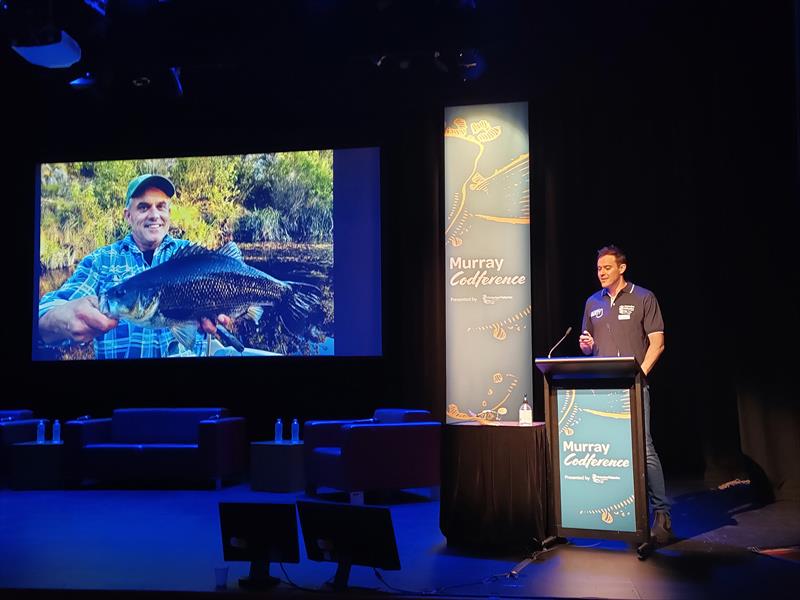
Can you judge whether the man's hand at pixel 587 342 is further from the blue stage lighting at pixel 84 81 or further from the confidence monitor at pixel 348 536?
the blue stage lighting at pixel 84 81

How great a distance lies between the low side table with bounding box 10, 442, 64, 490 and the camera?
23.2ft

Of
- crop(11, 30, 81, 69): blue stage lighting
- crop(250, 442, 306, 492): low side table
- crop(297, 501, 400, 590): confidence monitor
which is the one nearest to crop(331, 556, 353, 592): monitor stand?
crop(297, 501, 400, 590): confidence monitor

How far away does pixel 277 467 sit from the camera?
692 cm

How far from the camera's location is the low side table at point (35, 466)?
7078mm

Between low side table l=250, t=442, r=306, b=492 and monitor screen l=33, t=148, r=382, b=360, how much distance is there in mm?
1241

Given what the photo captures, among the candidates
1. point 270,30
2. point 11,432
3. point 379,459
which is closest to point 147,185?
point 270,30

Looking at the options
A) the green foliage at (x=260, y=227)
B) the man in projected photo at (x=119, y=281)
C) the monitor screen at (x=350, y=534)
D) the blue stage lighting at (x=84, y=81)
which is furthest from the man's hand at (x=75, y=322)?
the monitor screen at (x=350, y=534)

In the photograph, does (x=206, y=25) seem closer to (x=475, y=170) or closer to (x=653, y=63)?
(x=475, y=170)

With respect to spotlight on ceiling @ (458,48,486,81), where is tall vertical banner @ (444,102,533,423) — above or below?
below

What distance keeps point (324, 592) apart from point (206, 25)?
5.01m

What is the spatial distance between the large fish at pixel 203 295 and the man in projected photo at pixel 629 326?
12.9 feet

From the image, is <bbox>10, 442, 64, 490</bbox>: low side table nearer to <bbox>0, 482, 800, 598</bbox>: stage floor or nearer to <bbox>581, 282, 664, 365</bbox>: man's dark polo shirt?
<bbox>0, 482, 800, 598</bbox>: stage floor

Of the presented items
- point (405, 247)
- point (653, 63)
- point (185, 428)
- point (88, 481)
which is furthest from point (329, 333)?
point (653, 63)

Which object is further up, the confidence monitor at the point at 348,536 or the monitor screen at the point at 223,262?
the monitor screen at the point at 223,262
